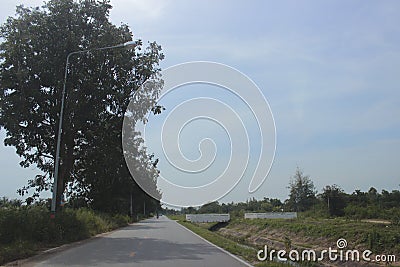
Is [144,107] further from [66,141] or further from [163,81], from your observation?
[66,141]

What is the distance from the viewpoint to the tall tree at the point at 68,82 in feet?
78.1

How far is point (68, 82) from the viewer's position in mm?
24625

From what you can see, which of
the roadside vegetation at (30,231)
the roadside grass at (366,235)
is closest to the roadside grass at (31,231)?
the roadside vegetation at (30,231)

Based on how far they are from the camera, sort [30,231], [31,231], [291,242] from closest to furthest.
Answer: [30,231] < [31,231] < [291,242]

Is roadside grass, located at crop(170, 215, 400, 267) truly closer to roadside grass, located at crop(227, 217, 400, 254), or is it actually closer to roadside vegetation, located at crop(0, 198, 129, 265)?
roadside grass, located at crop(227, 217, 400, 254)

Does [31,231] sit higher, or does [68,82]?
[68,82]

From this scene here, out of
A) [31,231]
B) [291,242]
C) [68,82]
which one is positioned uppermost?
[68,82]

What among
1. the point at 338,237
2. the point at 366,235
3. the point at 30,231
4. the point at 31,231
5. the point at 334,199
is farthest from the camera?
Answer: the point at 334,199

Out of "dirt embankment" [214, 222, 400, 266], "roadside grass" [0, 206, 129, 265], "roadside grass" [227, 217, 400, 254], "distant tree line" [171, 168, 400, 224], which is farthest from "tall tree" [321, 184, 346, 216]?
"roadside grass" [0, 206, 129, 265]

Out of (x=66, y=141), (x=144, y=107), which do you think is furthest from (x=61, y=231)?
(x=144, y=107)

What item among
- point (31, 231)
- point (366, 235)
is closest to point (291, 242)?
point (366, 235)

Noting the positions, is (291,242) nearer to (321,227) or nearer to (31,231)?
(321,227)

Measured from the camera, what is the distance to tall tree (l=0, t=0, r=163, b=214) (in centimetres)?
2380

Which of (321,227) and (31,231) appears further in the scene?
(321,227)
